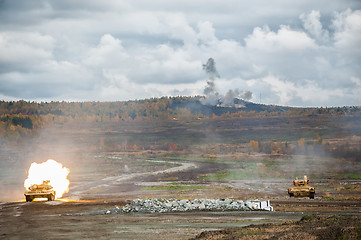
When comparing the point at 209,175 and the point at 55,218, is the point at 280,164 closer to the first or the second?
the point at 209,175

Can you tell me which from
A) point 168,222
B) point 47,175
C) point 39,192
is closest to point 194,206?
point 168,222

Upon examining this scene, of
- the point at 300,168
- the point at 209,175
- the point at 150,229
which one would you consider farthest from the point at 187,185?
the point at 150,229

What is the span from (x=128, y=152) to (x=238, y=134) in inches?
1664

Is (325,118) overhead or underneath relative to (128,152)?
overhead

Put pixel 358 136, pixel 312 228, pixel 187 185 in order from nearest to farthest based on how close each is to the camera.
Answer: pixel 312 228, pixel 187 185, pixel 358 136

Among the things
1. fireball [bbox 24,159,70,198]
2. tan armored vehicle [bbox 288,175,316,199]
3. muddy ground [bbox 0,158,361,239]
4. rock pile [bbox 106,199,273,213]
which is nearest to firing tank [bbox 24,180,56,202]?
muddy ground [bbox 0,158,361,239]

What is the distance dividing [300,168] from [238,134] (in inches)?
2599

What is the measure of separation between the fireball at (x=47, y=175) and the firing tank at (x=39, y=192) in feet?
11.2

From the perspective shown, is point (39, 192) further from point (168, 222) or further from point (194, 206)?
point (168, 222)

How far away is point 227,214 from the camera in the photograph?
40.9 metres

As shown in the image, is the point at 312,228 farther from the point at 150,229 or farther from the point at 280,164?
the point at 280,164

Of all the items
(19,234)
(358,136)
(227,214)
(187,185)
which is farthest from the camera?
(358,136)

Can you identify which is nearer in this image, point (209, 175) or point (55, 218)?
point (55, 218)

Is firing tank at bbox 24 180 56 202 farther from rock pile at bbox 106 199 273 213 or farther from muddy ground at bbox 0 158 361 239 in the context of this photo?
rock pile at bbox 106 199 273 213
